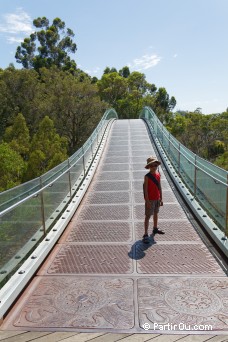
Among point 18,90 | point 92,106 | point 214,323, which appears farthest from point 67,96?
point 214,323

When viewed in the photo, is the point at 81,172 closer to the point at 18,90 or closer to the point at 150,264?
the point at 150,264

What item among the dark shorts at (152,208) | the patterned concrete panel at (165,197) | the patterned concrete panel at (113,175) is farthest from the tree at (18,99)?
the dark shorts at (152,208)

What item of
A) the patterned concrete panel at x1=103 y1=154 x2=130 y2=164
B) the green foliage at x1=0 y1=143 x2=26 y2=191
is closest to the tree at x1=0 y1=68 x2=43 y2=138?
the green foliage at x1=0 y1=143 x2=26 y2=191

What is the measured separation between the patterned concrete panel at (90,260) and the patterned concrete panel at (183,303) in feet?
1.85

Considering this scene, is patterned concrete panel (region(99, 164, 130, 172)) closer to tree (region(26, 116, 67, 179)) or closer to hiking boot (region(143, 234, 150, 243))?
hiking boot (region(143, 234, 150, 243))

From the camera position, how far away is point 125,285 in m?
4.22

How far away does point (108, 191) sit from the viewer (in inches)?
368

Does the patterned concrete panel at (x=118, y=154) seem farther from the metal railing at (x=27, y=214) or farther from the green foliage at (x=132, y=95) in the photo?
the green foliage at (x=132, y=95)

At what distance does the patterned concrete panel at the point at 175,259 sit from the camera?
4.61 metres

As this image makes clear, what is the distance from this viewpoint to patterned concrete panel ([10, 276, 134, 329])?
11.4 ft

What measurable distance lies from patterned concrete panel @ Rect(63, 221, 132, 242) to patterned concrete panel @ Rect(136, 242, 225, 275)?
1.80ft

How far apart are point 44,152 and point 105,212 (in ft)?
65.5

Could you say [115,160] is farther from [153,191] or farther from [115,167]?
[153,191]

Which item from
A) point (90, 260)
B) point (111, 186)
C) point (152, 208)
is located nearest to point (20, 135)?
point (111, 186)
